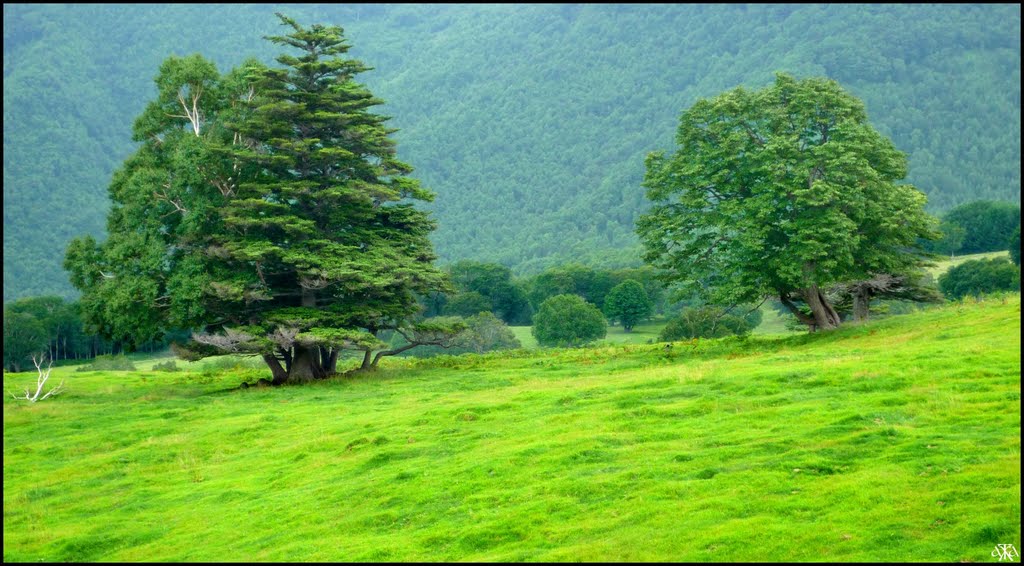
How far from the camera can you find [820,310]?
41.0 meters

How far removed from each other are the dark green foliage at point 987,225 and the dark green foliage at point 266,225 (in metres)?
72.7

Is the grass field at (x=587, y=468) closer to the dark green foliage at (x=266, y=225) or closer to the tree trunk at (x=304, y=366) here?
the dark green foliage at (x=266, y=225)

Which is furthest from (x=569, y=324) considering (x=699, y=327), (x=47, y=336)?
(x=47, y=336)

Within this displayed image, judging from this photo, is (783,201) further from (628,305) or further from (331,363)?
(628,305)

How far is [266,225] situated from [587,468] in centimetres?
2738

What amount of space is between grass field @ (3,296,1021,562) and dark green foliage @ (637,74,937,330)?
4437mm

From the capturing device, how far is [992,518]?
44.8ft

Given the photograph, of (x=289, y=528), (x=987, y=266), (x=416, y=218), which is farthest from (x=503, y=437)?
(x=987, y=266)

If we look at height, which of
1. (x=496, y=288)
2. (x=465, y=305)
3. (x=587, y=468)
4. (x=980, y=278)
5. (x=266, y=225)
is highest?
(x=266, y=225)

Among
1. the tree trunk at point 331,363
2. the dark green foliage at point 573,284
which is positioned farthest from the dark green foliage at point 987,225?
the tree trunk at point 331,363

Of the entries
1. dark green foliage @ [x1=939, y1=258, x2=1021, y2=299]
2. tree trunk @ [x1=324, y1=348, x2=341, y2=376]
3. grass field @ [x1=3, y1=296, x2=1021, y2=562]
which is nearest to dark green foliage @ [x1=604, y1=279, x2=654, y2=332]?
dark green foliage @ [x1=939, y1=258, x2=1021, y2=299]

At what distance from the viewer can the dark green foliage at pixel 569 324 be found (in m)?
85.0

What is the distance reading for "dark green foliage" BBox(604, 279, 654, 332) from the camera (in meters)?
102

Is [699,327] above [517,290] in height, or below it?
below
